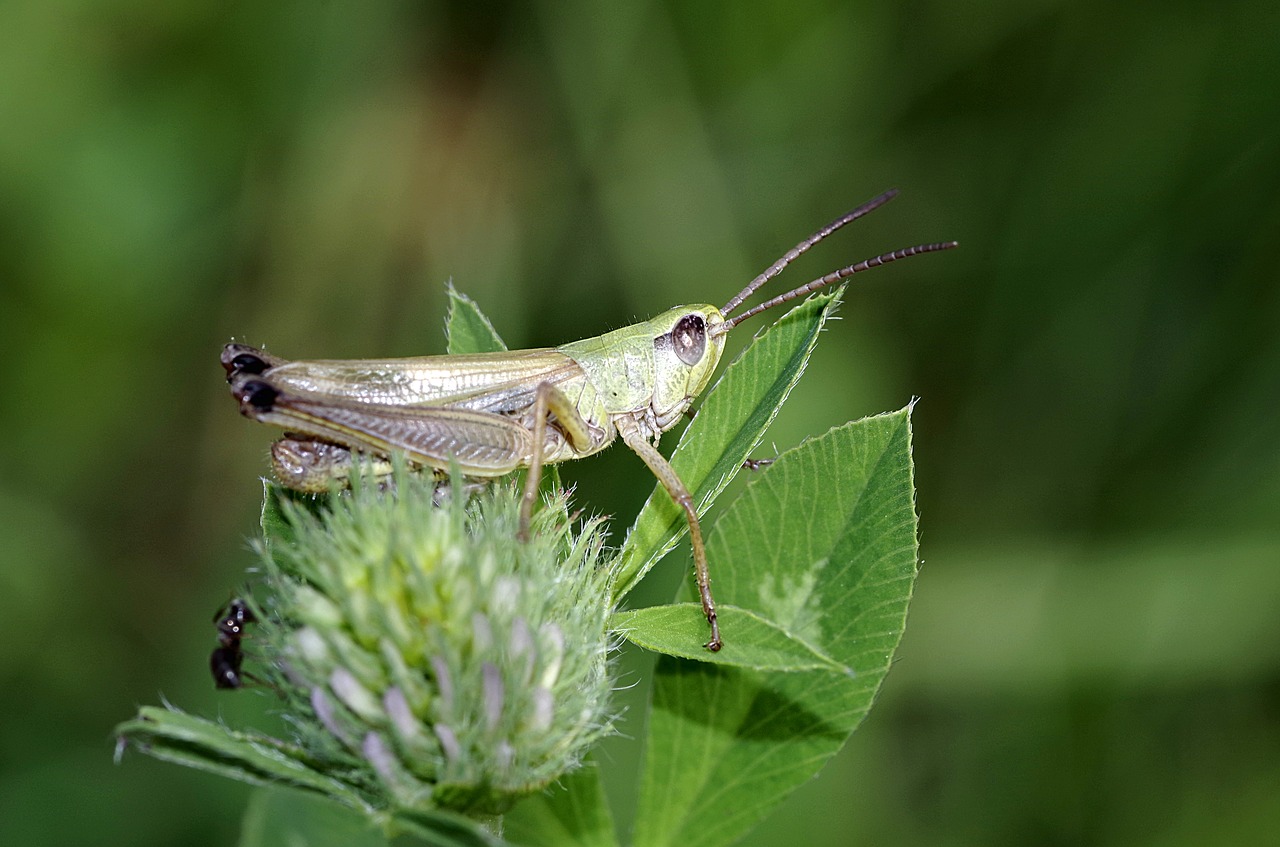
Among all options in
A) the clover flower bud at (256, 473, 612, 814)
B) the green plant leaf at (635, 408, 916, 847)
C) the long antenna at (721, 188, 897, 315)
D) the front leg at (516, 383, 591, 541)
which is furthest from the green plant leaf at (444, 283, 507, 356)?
the clover flower bud at (256, 473, 612, 814)

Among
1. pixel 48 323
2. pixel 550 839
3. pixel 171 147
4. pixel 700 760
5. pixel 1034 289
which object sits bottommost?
pixel 550 839

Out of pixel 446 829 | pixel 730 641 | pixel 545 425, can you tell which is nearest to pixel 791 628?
pixel 730 641

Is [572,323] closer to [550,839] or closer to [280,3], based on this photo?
[280,3]

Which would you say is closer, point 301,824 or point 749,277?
point 301,824

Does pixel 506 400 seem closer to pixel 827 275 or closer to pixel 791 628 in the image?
pixel 827 275

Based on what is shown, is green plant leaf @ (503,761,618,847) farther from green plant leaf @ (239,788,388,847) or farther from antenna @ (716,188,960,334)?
antenna @ (716,188,960,334)

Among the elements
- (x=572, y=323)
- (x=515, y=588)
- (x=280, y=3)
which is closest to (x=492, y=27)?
(x=280, y=3)

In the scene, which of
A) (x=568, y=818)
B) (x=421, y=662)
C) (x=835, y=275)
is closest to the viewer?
(x=421, y=662)
